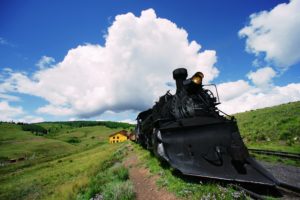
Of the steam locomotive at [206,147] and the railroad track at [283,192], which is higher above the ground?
the steam locomotive at [206,147]

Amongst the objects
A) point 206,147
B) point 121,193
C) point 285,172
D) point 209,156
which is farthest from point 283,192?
point 121,193

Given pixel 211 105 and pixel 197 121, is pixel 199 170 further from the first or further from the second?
pixel 211 105

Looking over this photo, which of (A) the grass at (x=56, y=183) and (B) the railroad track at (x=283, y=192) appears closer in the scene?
(B) the railroad track at (x=283, y=192)

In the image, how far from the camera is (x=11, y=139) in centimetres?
11369

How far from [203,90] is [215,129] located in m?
3.02

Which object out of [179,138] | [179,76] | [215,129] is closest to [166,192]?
[179,138]

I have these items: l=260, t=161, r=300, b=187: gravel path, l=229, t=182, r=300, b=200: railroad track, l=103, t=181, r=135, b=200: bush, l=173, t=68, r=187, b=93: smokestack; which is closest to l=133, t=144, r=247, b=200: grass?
l=229, t=182, r=300, b=200: railroad track

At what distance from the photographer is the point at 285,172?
7492 mm

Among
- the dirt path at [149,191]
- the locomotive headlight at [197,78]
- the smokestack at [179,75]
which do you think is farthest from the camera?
the smokestack at [179,75]

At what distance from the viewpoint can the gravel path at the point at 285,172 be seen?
6434 millimetres

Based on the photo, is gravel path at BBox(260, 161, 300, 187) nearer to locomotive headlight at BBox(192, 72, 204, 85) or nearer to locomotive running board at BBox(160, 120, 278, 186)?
locomotive running board at BBox(160, 120, 278, 186)

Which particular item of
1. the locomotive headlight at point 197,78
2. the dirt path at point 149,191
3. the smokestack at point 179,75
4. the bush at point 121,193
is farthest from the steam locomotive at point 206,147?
the smokestack at point 179,75

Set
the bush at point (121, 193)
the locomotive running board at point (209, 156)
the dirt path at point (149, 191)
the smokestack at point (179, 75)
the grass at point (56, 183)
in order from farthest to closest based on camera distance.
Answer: the grass at point (56, 183), the smokestack at point (179, 75), the bush at point (121, 193), the dirt path at point (149, 191), the locomotive running board at point (209, 156)

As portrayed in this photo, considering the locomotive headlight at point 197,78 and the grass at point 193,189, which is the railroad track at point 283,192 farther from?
the locomotive headlight at point 197,78
